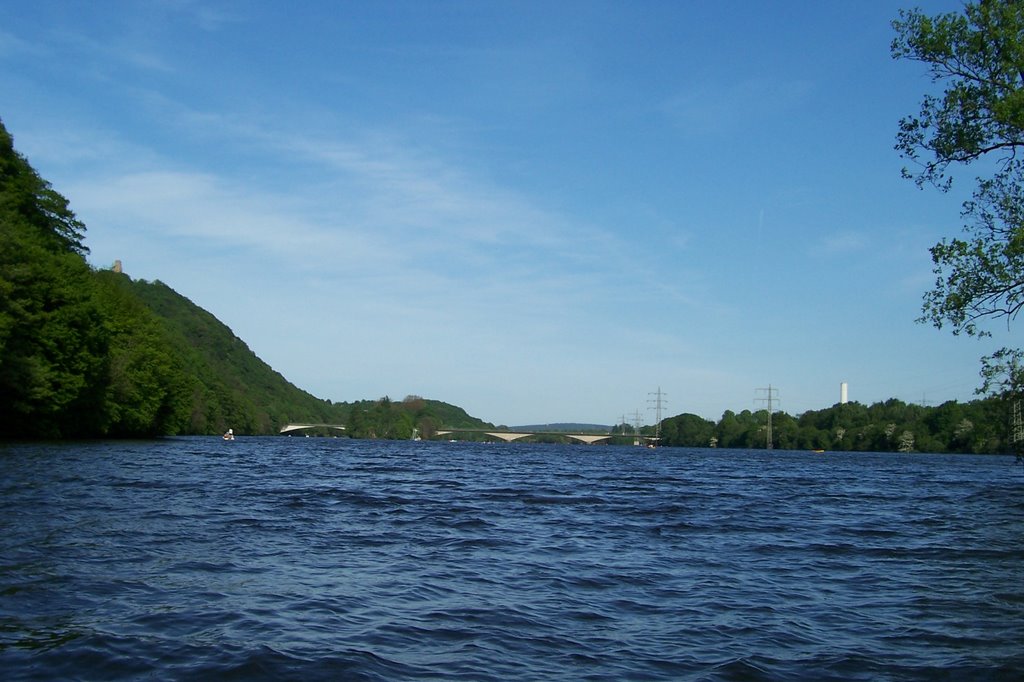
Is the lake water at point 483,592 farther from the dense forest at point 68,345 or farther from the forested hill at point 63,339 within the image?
the forested hill at point 63,339

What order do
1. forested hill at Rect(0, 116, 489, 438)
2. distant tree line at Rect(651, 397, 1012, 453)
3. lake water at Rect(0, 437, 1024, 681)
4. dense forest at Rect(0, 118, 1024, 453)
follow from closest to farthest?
lake water at Rect(0, 437, 1024, 681) < dense forest at Rect(0, 118, 1024, 453) < forested hill at Rect(0, 116, 489, 438) < distant tree line at Rect(651, 397, 1012, 453)

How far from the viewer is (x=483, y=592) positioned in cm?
1212

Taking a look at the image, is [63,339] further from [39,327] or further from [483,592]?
[483,592]

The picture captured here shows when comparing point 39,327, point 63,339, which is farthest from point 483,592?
point 63,339

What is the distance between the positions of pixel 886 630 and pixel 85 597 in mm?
9861

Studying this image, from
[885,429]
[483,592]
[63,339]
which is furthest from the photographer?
[885,429]

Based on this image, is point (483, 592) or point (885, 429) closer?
point (483, 592)

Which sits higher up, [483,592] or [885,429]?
[885,429]

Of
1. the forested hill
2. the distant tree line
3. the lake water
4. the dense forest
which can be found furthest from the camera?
the distant tree line

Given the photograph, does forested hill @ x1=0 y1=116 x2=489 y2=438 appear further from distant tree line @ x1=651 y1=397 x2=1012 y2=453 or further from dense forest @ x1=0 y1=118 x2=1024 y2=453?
distant tree line @ x1=651 y1=397 x2=1012 y2=453

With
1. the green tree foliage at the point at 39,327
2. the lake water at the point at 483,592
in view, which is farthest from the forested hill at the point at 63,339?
the lake water at the point at 483,592

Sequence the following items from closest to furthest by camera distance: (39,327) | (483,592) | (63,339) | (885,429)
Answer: (483,592)
(39,327)
(63,339)
(885,429)

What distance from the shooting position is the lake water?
859cm

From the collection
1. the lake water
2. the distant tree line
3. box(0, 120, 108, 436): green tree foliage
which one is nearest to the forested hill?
box(0, 120, 108, 436): green tree foliage
